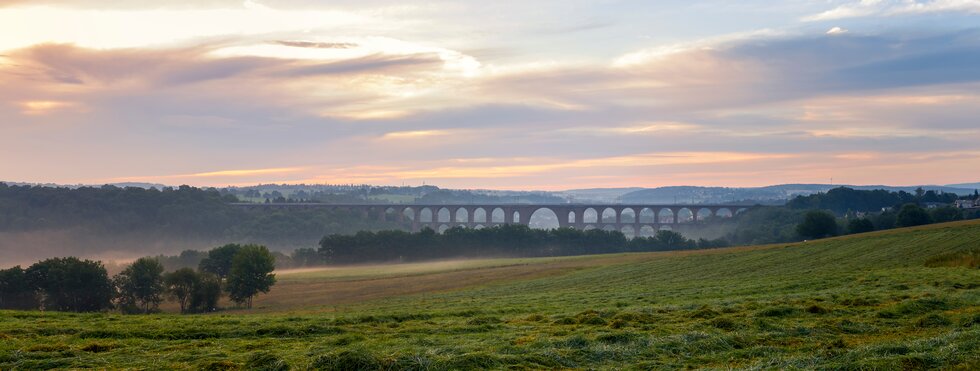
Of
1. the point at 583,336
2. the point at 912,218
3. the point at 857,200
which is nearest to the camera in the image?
the point at 583,336

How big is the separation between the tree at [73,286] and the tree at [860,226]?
292 ft

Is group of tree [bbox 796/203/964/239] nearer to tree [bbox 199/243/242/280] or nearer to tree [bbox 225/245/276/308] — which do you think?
tree [bbox 225/245/276/308]

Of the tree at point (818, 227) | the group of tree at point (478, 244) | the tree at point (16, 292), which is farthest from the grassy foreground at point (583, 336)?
the group of tree at point (478, 244)

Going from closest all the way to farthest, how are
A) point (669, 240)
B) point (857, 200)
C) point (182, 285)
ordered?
1. point (182, 285)
2. point (669, 240)
3. point (857, 200)

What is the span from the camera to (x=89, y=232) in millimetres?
186250

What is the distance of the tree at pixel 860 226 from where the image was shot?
338ft

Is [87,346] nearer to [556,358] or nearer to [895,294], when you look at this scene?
[556,358]

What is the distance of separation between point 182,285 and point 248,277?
538 centimetres

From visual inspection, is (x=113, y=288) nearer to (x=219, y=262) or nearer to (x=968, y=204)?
(x=219, y=262)

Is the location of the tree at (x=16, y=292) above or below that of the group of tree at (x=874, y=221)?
below

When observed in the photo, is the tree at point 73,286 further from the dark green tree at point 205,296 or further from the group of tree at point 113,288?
the dark green tree at point 205,296

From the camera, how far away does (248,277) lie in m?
63.8

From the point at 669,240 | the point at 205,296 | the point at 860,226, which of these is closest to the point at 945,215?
the point at 860,226

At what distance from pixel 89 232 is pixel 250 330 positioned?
191 metres
